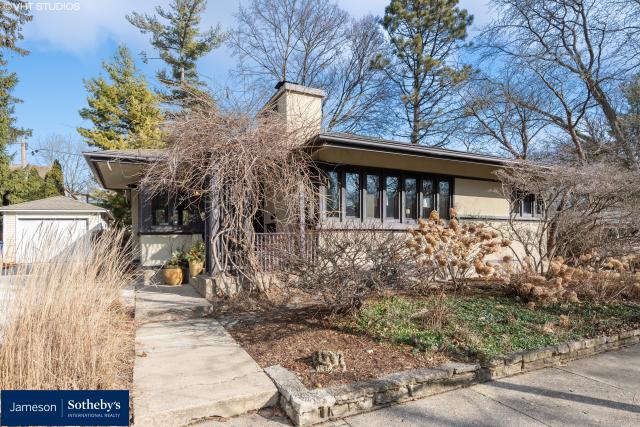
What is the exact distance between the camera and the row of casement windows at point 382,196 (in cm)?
772

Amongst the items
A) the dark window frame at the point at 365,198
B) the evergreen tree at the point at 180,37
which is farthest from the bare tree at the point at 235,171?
the evergreen tree at the point at 180,37

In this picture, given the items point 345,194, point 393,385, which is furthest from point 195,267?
point 393,385

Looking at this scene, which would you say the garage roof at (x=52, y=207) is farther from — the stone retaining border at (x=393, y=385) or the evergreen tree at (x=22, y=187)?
the stone retaining border at (x=393, y=385)

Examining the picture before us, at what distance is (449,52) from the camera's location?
18766mm

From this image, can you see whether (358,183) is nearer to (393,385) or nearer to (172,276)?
(172,276)

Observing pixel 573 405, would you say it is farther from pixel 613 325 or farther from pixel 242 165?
pixel 242 165

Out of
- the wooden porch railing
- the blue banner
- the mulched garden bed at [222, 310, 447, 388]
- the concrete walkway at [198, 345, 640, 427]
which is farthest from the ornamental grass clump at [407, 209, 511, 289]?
the blue banner

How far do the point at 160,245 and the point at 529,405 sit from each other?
8230 millimetres

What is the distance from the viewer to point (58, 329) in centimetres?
315

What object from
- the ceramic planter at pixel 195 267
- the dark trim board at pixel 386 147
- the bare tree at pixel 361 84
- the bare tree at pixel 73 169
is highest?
the bare tree at pixel 361 84

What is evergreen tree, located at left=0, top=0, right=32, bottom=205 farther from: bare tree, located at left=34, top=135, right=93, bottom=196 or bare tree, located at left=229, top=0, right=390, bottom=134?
bare tree, located at left=34, top=135, right=93, bottom=196

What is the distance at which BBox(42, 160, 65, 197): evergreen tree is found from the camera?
66.5 ft

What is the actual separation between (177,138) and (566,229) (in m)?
7.90

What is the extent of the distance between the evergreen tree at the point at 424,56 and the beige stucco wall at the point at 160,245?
14395 mm
